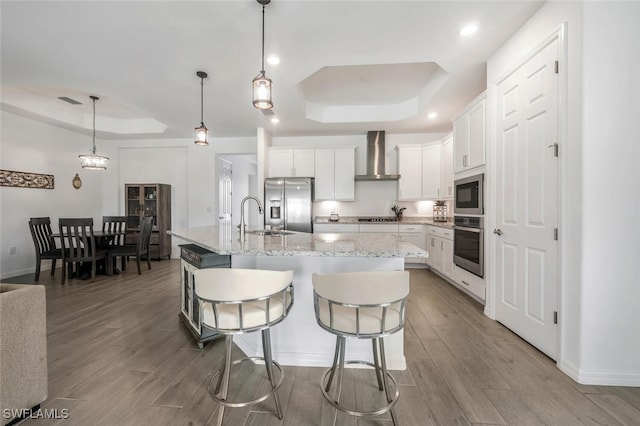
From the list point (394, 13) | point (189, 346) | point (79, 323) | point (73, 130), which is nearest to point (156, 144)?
point (73, 130)

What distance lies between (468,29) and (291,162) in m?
3.42

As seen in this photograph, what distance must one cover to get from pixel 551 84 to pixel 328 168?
3.51 metres

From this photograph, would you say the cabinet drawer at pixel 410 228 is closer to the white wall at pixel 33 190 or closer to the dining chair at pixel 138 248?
the dining chair at pixel 138 248

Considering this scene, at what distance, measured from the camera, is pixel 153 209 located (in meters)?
5.54

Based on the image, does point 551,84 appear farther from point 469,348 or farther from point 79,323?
point 79,323

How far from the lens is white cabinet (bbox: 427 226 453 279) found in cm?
375

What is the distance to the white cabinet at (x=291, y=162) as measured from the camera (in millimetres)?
5102

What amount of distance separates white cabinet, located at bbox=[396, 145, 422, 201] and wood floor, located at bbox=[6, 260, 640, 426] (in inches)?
104

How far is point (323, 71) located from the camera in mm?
3410

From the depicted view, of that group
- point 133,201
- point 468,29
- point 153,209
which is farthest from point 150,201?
point 468,29

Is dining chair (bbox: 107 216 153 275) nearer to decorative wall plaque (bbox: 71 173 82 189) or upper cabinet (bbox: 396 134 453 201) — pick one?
decorative wall plaque (bbox: 71 173 82 189)

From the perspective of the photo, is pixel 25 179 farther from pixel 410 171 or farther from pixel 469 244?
pixel 469 244

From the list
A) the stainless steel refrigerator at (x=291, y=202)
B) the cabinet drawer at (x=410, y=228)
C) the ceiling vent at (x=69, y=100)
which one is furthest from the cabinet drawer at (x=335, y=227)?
the ceiling vent at (x=69, y=100)

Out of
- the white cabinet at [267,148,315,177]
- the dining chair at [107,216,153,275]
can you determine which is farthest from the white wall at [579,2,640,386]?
the dining chair at [107,216,153,275]
